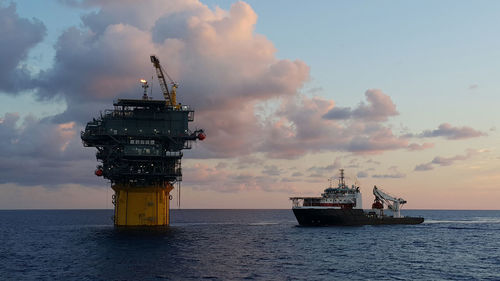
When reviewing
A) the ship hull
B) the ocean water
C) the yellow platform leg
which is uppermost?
the yellow platform leg

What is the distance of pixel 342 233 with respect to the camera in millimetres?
86500

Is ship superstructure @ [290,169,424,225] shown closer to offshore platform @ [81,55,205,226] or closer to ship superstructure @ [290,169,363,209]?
ship superstructure @ [290,169,363,209]

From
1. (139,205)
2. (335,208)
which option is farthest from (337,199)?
(139,205)

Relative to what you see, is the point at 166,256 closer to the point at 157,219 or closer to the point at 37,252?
the point at 37,252

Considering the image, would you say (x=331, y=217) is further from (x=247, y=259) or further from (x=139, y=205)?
(x=247, y=259)

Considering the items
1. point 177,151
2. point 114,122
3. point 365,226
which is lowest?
point 365,226

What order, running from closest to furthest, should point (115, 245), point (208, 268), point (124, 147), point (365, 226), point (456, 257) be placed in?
1. point (208, 268)
2. point (456, 257)
3. point (115, 245)
4. point (124, 147)
5. point (365, 226)

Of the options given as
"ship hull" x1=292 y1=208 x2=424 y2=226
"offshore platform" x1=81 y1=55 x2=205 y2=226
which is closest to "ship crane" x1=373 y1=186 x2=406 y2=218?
"ship hull" x1=292 y1=208 x2=424 y2=226

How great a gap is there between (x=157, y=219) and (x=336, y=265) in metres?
39.9

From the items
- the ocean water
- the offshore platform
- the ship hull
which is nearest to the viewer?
the ocean water

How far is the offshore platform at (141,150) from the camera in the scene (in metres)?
77.6

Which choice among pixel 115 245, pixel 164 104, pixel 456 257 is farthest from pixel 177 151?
pixel 456 257

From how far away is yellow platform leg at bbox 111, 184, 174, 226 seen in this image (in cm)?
7931

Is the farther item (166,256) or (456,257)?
(456,257)
